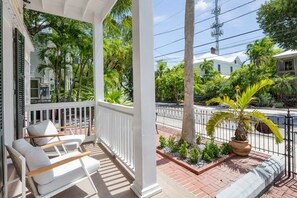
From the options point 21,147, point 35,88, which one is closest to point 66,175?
point 21,147

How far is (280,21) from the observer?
54.0 feet

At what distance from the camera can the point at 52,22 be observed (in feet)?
20.7

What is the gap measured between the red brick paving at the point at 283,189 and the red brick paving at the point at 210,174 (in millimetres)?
463

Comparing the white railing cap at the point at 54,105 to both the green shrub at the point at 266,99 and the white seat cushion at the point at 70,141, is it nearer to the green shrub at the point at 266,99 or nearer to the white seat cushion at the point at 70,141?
the white seat cushion at the point at 70,141

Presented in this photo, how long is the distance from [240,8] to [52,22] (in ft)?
39.2

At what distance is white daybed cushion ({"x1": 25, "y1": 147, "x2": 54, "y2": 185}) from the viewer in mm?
1857

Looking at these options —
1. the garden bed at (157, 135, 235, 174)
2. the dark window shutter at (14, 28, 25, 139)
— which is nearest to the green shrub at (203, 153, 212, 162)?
the garden bed at (157, 135, 235, 174)

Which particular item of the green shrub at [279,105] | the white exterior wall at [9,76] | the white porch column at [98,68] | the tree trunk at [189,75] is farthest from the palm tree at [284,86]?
the white exterior wall at [9,76]

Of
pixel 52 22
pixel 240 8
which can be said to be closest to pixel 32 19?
pixel 52 22

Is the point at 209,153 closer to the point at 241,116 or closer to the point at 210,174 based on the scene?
the point at 210,174

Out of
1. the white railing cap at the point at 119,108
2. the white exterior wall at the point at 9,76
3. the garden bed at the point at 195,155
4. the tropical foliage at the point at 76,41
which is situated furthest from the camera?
the tropical foliage at the point at 76,41

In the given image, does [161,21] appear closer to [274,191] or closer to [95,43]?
[95,43]

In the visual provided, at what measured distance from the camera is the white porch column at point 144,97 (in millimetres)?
2242

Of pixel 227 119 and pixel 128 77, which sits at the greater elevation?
pixel 128 77
